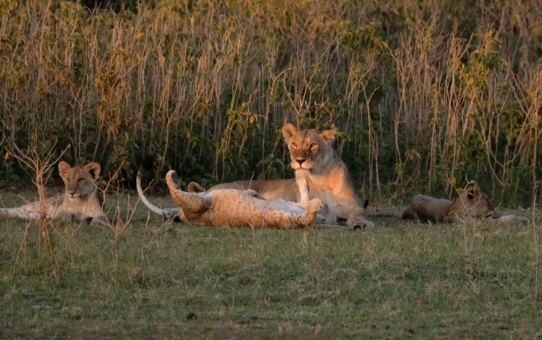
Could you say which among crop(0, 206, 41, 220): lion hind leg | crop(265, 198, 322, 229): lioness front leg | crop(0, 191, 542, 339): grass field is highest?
crop(0, 191, 542, 339): grass field

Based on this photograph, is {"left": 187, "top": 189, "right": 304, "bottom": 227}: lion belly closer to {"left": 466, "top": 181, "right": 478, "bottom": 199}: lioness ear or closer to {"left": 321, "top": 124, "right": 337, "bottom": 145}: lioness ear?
{"left": 321, "top": 124, "right": 337, "bottom": 145}: lioness ear

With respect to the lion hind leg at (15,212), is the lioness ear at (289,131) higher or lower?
higher

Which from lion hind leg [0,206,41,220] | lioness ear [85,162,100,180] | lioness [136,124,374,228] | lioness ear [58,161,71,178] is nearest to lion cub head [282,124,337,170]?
lioness [136,124,374,228]

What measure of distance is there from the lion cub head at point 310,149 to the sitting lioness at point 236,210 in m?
0.68

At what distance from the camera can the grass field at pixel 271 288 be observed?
4406mm

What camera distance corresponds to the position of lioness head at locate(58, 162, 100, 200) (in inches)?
294

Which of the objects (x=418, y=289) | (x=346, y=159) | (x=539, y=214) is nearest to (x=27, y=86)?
(x=346, y=159)

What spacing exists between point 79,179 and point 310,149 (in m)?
1.72

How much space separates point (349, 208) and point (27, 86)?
3525mm

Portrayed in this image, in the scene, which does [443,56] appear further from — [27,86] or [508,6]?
[27,86]

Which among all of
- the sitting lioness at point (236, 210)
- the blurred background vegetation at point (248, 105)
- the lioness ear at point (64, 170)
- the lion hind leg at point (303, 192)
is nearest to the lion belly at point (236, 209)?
the sitting lioness at point (236, 210)

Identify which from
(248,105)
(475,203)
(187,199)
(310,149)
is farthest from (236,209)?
(248,105)

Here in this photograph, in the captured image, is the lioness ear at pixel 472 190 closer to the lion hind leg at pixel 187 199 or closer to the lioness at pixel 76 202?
the lion hind leg at pixel 187 199

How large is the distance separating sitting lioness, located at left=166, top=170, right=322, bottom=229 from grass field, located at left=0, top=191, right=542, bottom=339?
49cm
